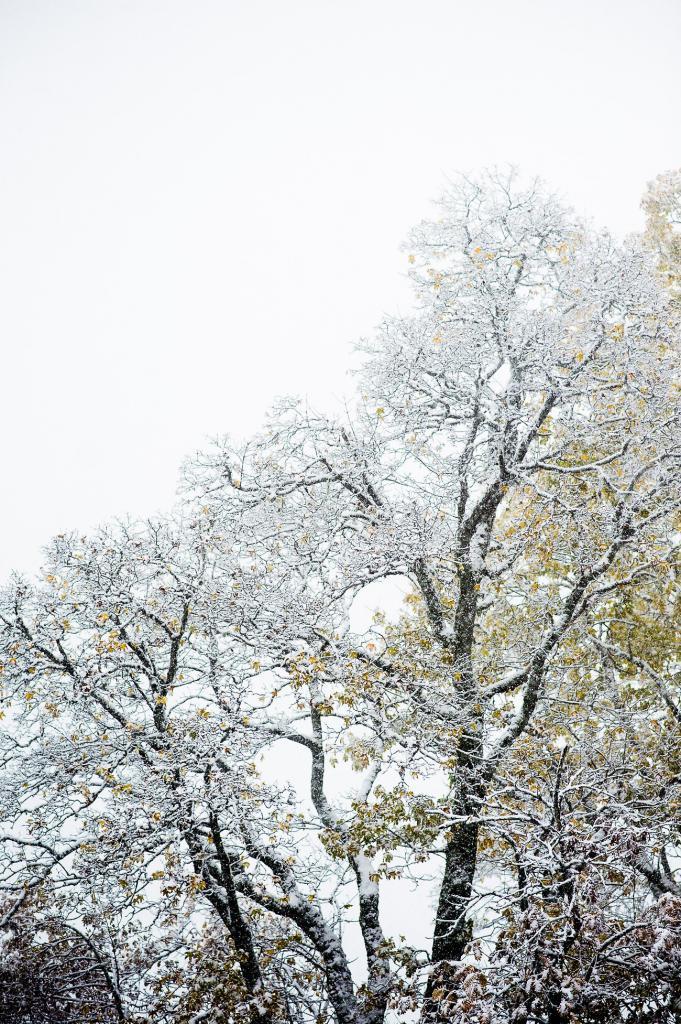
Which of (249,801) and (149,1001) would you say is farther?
(149,1001)

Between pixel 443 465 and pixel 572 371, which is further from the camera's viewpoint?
pixel 443 465

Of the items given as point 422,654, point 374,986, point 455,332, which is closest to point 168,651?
point 422,654

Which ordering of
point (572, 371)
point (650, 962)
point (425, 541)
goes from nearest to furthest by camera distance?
point (650, 962) < point (425, 541) < point (572, 371)

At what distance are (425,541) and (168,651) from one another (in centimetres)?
397

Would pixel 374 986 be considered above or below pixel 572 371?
below

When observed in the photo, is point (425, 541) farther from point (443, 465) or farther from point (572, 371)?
point (572, 371)

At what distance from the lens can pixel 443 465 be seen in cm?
968

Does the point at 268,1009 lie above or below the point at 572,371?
below

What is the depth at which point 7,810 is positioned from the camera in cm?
787

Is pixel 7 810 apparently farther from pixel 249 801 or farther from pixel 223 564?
pixel 223 564

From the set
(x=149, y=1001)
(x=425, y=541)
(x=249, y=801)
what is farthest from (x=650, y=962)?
(x=149, y=1001)

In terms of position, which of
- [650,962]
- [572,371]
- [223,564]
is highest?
[572,371]

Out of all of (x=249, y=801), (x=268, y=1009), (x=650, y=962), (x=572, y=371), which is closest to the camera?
(x=650, y=962)

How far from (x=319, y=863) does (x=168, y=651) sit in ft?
13.1
